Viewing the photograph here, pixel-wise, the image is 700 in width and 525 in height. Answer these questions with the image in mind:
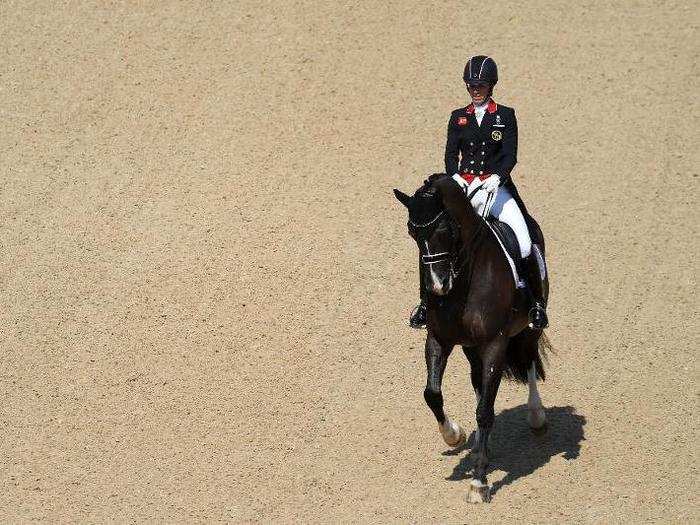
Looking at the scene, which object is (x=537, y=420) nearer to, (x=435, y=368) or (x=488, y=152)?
(x=435, y=368)

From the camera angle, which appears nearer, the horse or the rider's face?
the horse

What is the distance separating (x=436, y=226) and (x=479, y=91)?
2.23 m

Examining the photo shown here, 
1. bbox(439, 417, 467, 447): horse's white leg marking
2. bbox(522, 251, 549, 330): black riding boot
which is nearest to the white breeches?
bbox(522, 251, 549, 330): black riding boot

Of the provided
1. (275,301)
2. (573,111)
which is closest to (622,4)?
(573,111)

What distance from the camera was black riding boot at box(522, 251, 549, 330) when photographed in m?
14.3

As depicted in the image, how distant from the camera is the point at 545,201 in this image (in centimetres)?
2061

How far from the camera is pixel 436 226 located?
12688 mm

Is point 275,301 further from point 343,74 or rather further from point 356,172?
point 343,74

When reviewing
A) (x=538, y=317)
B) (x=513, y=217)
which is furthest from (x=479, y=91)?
(x=538, y=317)

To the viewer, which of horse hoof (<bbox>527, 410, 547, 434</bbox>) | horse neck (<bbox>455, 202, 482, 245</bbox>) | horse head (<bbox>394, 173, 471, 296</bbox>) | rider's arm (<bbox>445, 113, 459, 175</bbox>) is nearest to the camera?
horse head (<bbox>394, 173, 471, 296</bbox>)

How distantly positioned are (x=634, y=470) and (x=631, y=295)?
466 cm

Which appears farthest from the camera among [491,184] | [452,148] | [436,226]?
[452,148]

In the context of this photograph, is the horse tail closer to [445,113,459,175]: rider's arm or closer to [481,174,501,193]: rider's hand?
[481,174,501,193]: rider's hand

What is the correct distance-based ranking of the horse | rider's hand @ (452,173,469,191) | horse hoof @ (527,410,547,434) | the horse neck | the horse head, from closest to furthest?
the horse head, the horse, the horse neck, rider's hand @ (452,173,469,191), horse hoof @ (527,410,547,434)
